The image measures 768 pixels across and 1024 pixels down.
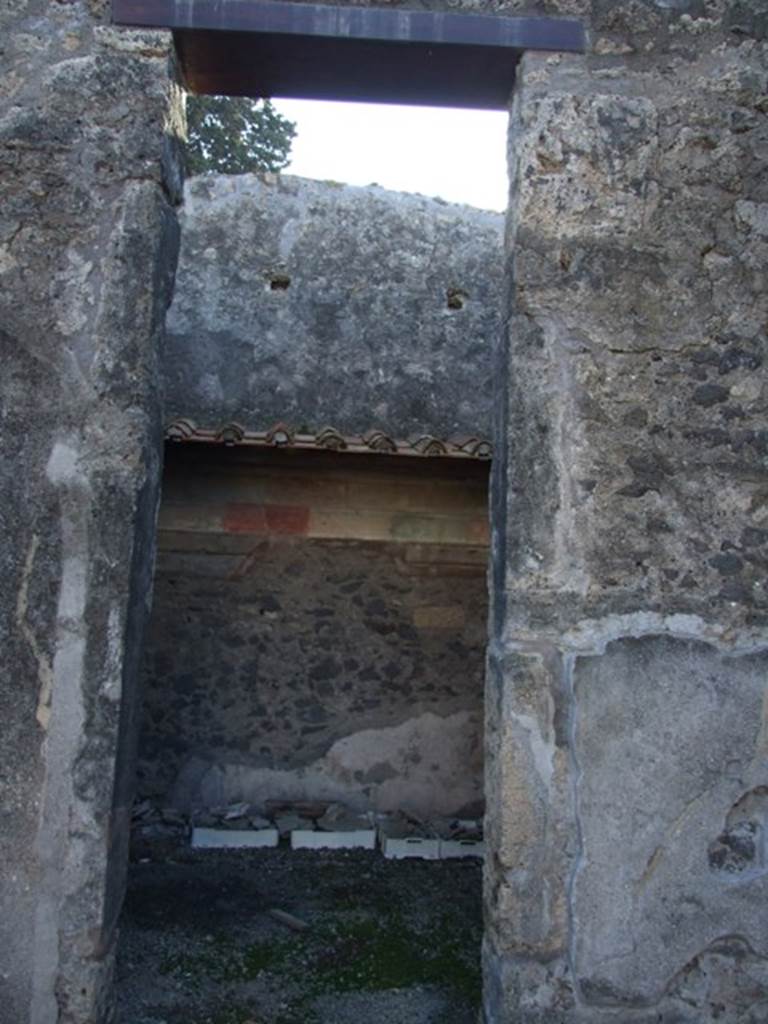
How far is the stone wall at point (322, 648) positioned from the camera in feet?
20.5

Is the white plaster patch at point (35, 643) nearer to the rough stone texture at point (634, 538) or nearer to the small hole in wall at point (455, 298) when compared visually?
the rough stone texture at point (634, 538)

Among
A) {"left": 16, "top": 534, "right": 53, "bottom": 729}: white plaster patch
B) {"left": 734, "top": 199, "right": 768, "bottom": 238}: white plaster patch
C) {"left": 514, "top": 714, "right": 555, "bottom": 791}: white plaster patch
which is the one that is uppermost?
{"left": 734, "top": 199, "right": 768, "bottom": 238}: white plaster patch

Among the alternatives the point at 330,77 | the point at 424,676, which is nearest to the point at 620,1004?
the point at 330,77

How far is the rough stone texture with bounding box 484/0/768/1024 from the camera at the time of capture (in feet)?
9.55

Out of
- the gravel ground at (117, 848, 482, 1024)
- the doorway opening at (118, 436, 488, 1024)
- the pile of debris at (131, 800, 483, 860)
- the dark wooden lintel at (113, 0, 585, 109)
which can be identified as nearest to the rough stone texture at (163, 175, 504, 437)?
the doorway opening at (118, 436, 488, 1024)

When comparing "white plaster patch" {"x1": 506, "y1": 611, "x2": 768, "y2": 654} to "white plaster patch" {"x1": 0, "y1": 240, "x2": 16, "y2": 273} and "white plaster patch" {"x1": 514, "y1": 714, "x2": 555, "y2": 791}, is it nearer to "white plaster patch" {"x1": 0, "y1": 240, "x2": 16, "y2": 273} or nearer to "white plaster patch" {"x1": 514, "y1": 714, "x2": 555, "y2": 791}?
→ "white plaster patch" {"x1": 514, "y1": 714, "x2": 555, "y2": 791}

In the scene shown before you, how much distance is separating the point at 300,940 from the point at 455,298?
438 centimetres

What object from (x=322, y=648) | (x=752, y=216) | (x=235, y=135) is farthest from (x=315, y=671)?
(x=235, y=135)

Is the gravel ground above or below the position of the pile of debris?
below

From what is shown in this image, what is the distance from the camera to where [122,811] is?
299 cm

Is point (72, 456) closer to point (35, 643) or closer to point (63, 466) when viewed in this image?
point (63, 466)

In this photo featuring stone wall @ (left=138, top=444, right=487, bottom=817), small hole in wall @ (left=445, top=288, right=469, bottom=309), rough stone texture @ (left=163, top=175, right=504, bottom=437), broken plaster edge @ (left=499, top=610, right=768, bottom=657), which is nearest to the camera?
broken plaster edge @ (left=499, top=610, right=768, bottom=657)

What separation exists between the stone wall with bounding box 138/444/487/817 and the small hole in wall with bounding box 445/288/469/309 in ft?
5.56

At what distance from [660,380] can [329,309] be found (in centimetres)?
440
